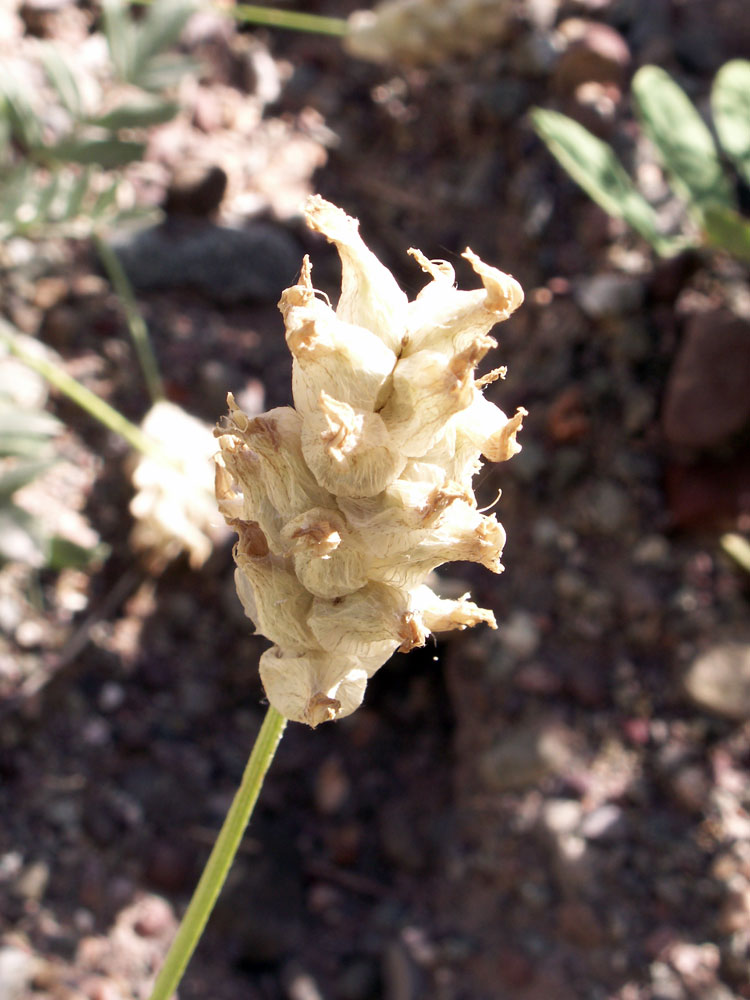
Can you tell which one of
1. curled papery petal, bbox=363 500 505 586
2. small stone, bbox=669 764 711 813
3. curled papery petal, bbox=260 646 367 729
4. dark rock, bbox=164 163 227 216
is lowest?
small stone, bbox=669 764 711 813

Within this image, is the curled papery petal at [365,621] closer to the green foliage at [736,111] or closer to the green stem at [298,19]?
the green foliage at [736,111]

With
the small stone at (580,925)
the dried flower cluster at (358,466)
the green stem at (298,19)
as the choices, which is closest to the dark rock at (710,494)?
the small stone at (580,925)

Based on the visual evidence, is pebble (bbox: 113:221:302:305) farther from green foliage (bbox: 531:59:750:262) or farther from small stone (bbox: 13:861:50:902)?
small stone (bbox: 13:861:50:902)

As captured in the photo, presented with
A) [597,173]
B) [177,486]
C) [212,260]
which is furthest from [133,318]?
[597,173]

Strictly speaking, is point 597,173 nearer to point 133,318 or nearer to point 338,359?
point 133,318

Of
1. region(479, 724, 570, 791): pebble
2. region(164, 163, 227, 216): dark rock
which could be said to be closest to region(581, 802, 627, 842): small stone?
region(479, 724, 570, 791): pebble

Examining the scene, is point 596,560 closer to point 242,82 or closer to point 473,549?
point 473,549
